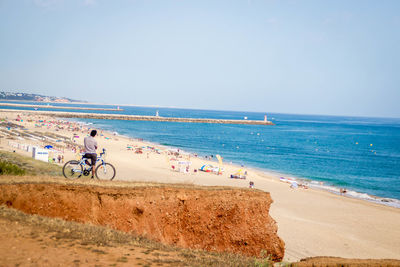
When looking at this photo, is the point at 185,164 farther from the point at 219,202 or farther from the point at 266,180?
the point at 219,202

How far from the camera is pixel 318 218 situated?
21.2 metres

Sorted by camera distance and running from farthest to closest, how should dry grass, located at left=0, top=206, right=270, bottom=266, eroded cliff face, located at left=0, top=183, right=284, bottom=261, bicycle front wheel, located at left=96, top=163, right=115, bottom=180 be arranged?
bicycle front wheel, located at left=96, top=163, right=115, bottom=180
eroded cliff face, located at left=0, top=183, right=284, bottom=261
dry grass, located at left=0, top=206, right=270, bottom=266

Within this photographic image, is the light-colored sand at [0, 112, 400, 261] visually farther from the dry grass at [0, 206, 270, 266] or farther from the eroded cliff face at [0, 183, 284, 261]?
the dry grass at [0, 206, 270, 266]

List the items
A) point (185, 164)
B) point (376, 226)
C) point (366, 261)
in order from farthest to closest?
point (185, 164) < point (376, 226) < point (366, 261)

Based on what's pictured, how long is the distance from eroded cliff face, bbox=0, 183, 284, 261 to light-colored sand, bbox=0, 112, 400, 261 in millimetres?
1937

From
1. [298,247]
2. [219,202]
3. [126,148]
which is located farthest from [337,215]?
[126,148]

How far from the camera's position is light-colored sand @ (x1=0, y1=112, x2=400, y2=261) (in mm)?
15766

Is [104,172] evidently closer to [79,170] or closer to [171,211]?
[79,170]

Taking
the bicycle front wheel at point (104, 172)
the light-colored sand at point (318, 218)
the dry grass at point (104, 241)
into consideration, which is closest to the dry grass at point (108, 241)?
the dry grass at point (104, 241)

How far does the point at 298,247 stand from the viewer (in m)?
15.2

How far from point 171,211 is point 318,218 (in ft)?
45.9

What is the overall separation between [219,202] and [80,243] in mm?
5377

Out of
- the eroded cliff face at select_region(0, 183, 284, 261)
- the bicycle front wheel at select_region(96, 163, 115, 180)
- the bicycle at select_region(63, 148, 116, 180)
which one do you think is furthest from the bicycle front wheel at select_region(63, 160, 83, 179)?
the eroded cliff face at select_region(0, 183, 284, 261)

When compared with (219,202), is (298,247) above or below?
below
